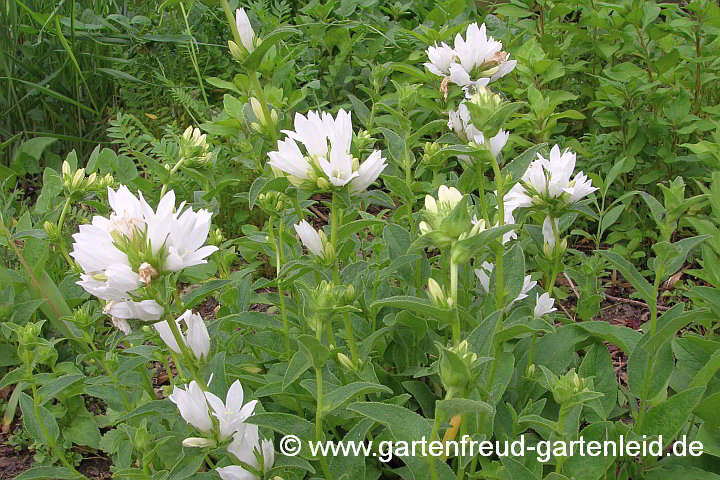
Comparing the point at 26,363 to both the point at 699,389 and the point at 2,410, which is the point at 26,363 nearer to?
the point at 2,410

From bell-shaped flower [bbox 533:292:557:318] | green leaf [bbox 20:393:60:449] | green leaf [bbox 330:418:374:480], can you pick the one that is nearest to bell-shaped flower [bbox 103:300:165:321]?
green leaf [bbox 330:418:374:480]

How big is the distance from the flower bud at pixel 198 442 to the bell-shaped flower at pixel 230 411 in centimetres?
3

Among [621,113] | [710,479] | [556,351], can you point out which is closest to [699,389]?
[710,479]

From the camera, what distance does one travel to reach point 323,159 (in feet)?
4.83

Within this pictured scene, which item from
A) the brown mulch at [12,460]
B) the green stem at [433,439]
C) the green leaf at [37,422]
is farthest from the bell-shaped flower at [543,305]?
the brown mulch at [12,460]

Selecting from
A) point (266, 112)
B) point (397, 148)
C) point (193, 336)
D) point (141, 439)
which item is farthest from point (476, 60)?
point (141, 439)

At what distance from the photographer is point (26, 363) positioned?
6.02ft

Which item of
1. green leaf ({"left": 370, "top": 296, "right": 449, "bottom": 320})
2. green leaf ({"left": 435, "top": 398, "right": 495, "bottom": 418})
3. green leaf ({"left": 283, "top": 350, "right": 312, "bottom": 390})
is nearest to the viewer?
green leaf ({"left": 435, "top": 398, "right": 495, "bottom": 418})

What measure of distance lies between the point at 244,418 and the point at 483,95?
776mm

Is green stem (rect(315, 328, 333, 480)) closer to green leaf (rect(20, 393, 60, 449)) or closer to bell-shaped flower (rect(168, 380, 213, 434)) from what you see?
bell-shaped flower (rect(168, 380, 213, 434))

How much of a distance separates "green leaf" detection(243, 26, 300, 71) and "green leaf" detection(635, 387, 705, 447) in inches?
42.4

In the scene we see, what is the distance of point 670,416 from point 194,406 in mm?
950

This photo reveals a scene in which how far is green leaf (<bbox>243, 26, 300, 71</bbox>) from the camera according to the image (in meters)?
1.56

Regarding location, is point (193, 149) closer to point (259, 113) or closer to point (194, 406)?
point (259, 113)
